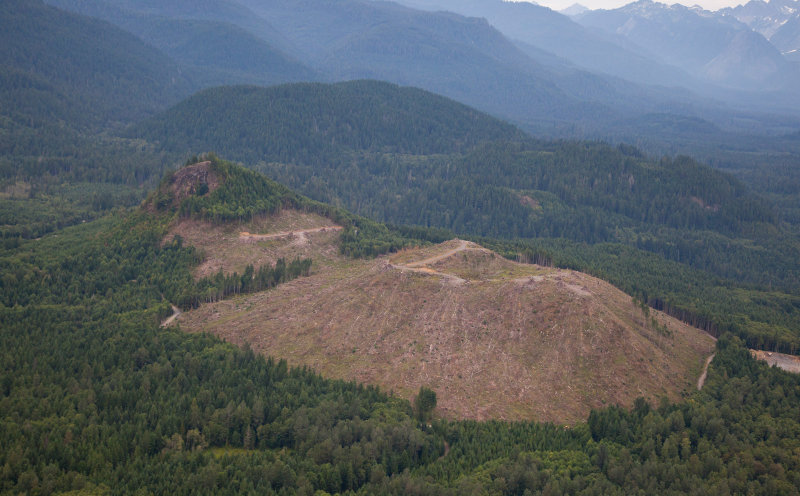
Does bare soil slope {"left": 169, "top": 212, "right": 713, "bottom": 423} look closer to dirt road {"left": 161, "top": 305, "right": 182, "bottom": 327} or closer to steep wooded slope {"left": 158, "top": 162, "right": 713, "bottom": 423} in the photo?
steep wooded slope {"left": 158, "top": 162, "right": 713, "bottom": 423}

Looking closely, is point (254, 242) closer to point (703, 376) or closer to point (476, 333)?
point (476, 333)

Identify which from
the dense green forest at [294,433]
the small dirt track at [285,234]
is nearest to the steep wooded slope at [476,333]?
the dense green forest at [294,433]

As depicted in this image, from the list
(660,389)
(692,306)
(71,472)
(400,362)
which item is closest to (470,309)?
(400,362)

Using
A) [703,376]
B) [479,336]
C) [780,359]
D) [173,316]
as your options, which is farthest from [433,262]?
[780,359]

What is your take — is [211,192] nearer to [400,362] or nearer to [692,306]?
[400,362]

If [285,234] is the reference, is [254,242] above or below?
below

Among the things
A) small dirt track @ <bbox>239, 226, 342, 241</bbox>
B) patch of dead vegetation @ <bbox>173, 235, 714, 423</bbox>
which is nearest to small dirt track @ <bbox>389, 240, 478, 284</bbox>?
patch of dead vegetation @ <bbox>173, 235, 714, 423</bbox>

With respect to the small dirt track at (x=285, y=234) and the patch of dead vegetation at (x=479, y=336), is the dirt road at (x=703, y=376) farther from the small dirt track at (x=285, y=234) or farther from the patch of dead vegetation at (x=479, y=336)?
the small dirt track at (x=285, y=234)

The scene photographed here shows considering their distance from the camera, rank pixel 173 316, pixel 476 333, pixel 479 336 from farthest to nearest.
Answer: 1. pixel 173 316
2. pixel 476 333
3. pixel 479 336
